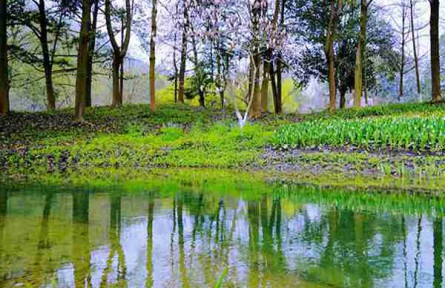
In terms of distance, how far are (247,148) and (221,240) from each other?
8.48m

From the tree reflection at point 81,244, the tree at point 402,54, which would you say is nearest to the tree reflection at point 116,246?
the tree reflection at point 81,244

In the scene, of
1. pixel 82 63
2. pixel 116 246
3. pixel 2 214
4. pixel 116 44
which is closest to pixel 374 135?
pixel 2 214

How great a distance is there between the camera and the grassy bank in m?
9.06

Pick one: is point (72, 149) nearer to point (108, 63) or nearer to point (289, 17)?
point (108, 63)

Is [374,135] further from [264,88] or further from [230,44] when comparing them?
[264,88]

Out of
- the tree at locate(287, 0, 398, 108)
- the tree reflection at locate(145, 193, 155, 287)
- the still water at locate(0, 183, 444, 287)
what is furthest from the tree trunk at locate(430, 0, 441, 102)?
the tree reflection at locate(145, 193, 155, 287)

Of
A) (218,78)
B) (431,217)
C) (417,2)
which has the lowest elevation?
(431,217)

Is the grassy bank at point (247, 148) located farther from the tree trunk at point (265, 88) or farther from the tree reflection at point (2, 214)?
the tree trunk at point (265, 88)

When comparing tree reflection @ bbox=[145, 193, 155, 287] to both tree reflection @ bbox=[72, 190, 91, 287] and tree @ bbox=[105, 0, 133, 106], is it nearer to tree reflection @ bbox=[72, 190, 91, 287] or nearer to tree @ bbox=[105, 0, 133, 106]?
tree reflection @ bbox=[72, 190, 91, 287]

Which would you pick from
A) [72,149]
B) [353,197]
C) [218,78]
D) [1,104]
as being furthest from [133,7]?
[353,197]

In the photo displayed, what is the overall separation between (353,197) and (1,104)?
14.3m

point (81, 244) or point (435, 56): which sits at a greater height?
point (435, 56)

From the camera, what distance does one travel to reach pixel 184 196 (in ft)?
20.8

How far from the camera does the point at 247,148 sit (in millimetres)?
12398
